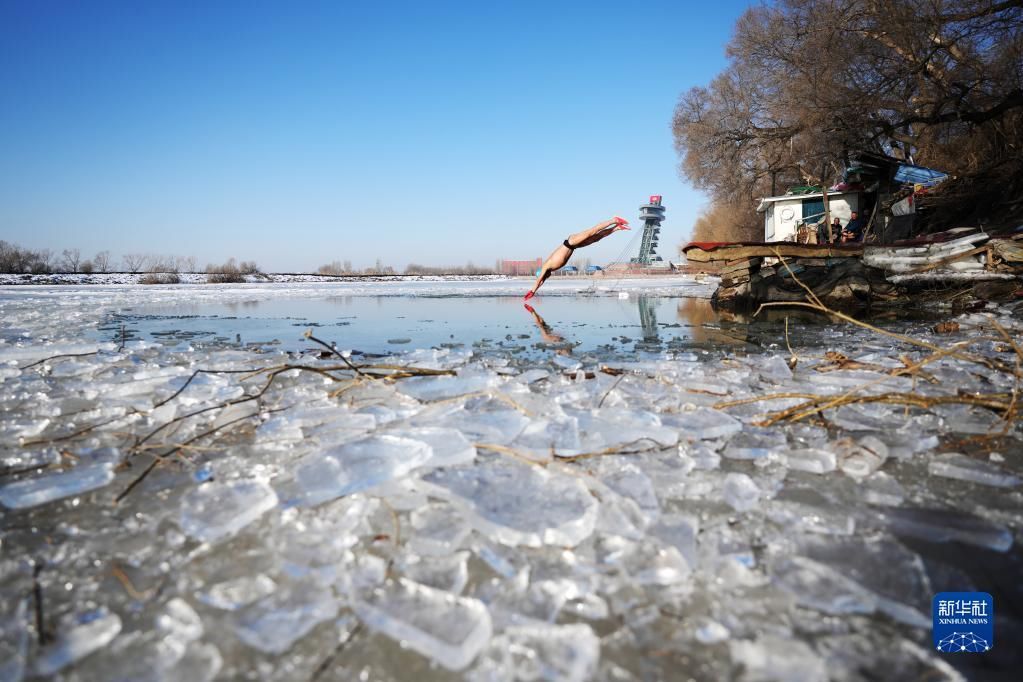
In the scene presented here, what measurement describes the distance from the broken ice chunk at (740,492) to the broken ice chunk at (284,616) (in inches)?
31.9

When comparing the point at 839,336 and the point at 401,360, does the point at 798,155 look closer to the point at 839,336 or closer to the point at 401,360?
the point at 839,336

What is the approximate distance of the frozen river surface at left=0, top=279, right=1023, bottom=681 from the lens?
2.11 ft

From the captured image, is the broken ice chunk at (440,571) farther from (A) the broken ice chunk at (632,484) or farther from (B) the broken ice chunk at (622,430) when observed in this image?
(B) the broken ice chunk at (622,430)

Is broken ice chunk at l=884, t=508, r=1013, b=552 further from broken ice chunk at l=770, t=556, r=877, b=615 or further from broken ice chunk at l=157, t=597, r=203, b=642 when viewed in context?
broken ice chunk at l=157, t=597, r=203, b=642

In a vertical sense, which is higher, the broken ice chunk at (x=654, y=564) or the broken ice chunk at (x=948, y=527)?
the broken ice chunk at (x=948, y=527)

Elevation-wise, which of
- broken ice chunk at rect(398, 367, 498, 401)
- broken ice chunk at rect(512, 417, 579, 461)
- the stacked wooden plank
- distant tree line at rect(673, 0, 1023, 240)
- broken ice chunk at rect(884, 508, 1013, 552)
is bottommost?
broken ice chunk at rect(884, 508, 1013, 552)

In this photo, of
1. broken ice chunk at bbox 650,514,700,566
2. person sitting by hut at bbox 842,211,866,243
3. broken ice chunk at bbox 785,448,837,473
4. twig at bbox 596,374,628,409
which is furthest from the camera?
person sitting by hut at bbox 842,211,866,243

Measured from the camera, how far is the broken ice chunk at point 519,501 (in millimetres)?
878

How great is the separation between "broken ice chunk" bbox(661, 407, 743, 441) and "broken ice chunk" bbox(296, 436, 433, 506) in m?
0.77

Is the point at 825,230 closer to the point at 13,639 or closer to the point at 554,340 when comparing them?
the point at 554,340

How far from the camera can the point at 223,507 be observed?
0.99m

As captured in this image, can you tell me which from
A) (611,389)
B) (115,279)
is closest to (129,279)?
(115,279)

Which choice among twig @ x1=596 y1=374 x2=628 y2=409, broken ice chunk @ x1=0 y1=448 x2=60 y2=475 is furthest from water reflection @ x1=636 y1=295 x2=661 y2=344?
broken ice chunk @ x1=0 y1=448 x2=60 y2=475

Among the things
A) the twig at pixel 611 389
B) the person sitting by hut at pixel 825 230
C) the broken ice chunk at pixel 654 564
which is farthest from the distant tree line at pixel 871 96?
the broken ice chunk at pixel 654 564
